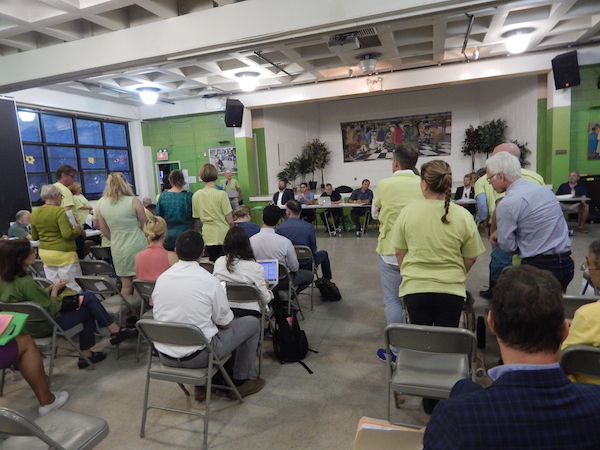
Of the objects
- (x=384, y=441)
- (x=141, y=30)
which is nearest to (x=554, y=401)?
(x=384, y=441)

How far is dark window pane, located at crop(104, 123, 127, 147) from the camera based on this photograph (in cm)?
1003

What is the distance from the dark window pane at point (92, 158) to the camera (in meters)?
9.25

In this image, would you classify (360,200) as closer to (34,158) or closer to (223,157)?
(223,157)

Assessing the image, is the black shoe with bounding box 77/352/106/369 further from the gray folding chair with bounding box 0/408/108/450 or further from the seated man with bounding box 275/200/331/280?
the seated man with bounding box 275/200/331/280

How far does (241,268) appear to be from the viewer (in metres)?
2.72

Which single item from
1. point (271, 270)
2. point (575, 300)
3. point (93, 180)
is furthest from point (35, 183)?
point (575, 300)

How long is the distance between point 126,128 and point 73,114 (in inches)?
71.5

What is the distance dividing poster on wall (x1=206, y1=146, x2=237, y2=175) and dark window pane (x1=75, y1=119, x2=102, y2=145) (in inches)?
107

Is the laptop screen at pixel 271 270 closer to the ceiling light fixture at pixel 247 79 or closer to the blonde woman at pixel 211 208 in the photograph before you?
the blonde woman at pixel 211 208

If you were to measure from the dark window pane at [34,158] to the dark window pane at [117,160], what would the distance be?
71.2 inches

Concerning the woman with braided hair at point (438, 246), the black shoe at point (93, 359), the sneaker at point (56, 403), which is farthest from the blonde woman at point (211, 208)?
the woman with braided hair at point (438, 246)

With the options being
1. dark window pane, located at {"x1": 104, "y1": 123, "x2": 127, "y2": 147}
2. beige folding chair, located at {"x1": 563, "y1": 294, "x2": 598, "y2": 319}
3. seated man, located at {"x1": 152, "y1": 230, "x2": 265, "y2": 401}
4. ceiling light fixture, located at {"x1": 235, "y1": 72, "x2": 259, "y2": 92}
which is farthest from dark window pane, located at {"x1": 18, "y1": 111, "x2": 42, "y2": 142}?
beige folding chair, located at {"x1": 563, "y1": 294, "x2": 598, "y2": 319}

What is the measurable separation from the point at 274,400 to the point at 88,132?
365 inches

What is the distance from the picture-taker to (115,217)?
137 inches
